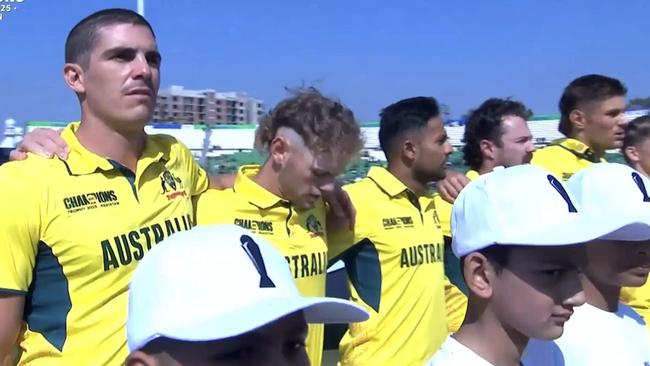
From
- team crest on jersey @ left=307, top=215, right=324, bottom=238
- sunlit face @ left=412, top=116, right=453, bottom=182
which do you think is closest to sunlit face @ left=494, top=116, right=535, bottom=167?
sunlit face @ left=412, top=116, right=453, bottom=182

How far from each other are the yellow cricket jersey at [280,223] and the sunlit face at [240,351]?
168 centimetres

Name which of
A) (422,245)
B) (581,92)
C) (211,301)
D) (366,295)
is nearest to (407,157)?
(422,245)

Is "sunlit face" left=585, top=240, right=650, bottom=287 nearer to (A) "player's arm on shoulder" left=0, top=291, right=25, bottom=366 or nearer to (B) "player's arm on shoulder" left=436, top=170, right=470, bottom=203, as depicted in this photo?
(B) "player's arm on shoulder" left=436, top=170, right=470, bottom=203

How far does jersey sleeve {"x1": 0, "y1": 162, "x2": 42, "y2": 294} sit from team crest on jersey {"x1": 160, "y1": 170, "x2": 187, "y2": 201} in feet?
1.69

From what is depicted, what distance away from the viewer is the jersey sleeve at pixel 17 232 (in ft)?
8.10

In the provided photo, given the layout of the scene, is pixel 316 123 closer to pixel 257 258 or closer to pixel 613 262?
pixel 613 262

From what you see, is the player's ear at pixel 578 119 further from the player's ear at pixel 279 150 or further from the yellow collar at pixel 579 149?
the player's ear at pixel 279 150

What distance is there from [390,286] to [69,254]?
1.80 meters

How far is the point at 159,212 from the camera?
283cm

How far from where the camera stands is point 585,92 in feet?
17.5

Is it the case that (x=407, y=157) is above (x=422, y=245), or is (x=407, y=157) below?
above

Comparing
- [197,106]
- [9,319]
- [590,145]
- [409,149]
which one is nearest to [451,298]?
[409,149]

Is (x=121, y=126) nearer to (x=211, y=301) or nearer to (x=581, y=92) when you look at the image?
(x=211, y=301)

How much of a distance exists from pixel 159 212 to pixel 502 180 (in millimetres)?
1227
